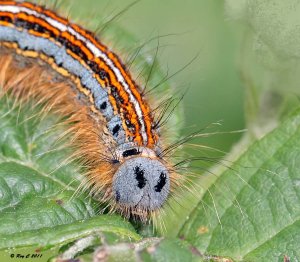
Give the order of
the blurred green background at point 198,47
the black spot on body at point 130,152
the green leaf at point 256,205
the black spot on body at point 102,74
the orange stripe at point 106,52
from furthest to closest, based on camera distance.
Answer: the blurred green background at point 198,47 < the black spot on body at point 102,74 < the orange stripe at point 106,52 < the black spot on body at point 130,152 < the green leaf at point 256,205

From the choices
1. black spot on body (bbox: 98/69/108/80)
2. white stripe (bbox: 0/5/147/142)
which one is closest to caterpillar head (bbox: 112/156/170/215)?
white stripe (bbox: 0/5/147/142)

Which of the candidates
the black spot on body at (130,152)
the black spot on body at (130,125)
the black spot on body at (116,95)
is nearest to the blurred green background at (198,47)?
the black spot on body at (116,95)

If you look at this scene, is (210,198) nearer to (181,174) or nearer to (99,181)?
(181,174)

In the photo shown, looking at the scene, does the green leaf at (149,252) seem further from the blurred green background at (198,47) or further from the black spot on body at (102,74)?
the blurred green background at (198,47)

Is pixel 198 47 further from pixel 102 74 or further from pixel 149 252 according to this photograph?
pixel 149 252

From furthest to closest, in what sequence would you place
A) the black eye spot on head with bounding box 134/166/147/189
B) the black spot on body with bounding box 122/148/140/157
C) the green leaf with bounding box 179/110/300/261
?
the black spot on body with bounding box 122/148/140/157, the black eye spot on head with bounding box 134/166/147/189, the green leaf with bounding box 179/110/300/261

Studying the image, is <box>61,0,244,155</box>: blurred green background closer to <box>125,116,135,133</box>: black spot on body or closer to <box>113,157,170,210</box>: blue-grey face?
<box>125,116,135,133</box>: black spot on body

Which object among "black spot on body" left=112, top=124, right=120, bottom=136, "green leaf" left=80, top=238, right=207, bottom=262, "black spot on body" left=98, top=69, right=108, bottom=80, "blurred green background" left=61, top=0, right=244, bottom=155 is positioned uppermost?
"blurred green background" left=61, top=0, right=244, bottom=155

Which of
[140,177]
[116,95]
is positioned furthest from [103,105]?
[140,177]
